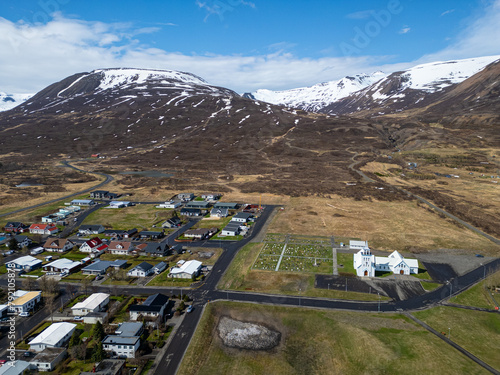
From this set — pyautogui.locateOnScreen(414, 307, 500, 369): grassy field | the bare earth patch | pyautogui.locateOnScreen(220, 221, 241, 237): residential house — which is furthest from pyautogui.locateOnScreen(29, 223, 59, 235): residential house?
pyautogui.locateOnScreen(414, 307, 500, 369): grassy field

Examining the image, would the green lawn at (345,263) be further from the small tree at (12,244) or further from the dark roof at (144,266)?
the small tree at (12,244)

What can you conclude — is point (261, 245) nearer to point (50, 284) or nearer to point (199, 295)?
point (199, 295)

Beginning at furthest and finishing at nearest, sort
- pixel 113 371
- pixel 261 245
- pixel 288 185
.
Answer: pixel 288 185, pixel 261 245, pixel 113 371

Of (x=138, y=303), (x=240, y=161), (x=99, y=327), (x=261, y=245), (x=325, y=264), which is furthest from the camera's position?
(x=240, y=161)

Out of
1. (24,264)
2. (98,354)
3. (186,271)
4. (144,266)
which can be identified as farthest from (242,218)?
(98,354)

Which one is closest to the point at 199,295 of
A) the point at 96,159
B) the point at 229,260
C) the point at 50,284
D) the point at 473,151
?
the point at 229,260

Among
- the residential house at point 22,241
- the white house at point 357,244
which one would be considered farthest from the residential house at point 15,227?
the white house at point 357,244

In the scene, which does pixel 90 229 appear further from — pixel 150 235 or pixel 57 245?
pixel 150 235
